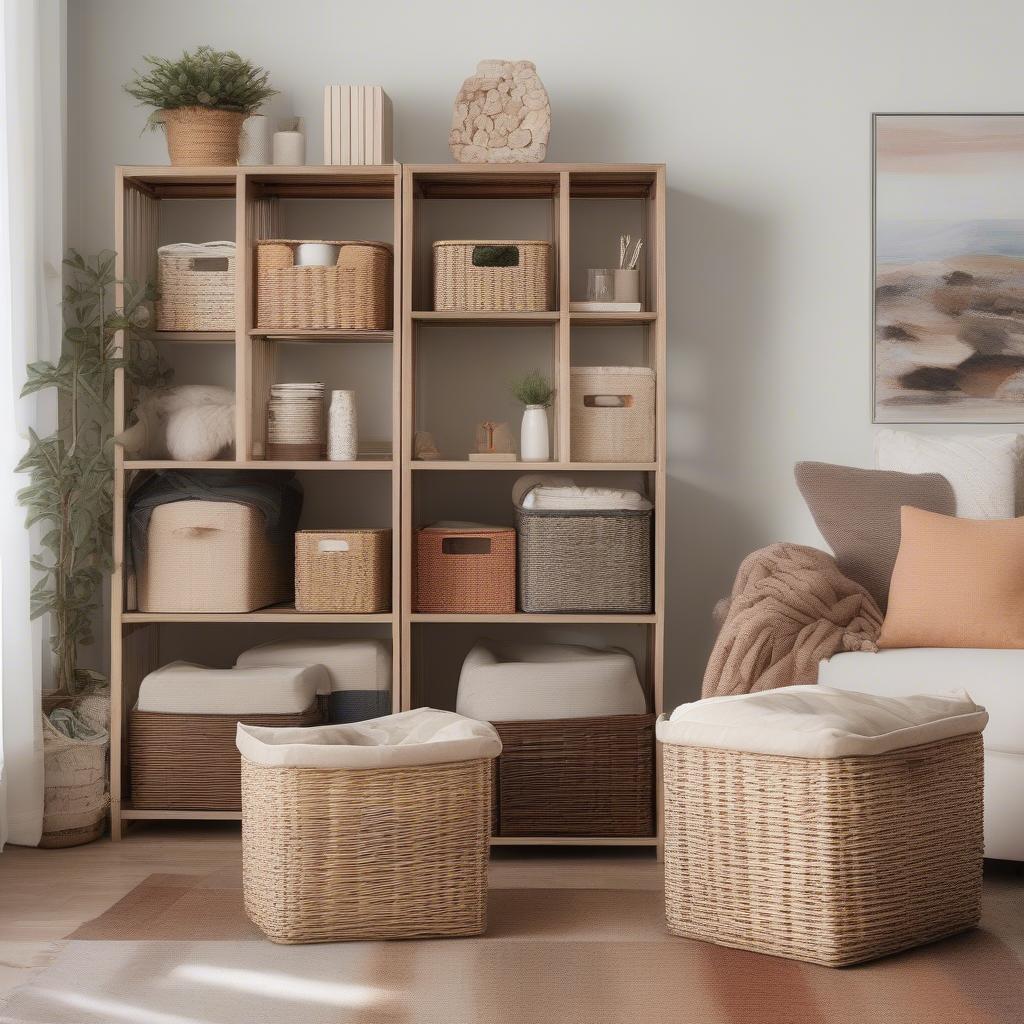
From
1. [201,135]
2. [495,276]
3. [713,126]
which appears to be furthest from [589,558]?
[201,135]

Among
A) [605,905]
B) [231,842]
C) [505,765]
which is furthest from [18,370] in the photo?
[605,905]

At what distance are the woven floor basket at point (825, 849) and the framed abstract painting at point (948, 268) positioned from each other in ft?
4.77

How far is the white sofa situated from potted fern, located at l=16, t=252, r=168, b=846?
194cm

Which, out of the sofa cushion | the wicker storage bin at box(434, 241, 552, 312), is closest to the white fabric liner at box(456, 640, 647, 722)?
the sofa cushion

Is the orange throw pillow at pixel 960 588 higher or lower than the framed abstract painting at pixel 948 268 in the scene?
lower

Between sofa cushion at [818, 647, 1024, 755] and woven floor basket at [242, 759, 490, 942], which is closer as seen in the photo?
woven floor basket at [242, 759, 490, 942]

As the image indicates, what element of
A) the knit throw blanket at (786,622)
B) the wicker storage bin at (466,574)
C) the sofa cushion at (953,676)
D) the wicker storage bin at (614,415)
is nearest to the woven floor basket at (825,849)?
the sofa cushion at (953,676)

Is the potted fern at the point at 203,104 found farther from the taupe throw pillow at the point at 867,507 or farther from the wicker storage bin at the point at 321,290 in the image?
the taupe throw pillow at the point at 867,507

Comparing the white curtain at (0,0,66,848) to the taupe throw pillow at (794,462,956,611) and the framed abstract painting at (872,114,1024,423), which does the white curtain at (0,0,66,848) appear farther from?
the framed abstract painting at (872,114,1024,423)

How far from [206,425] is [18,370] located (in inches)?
18.2

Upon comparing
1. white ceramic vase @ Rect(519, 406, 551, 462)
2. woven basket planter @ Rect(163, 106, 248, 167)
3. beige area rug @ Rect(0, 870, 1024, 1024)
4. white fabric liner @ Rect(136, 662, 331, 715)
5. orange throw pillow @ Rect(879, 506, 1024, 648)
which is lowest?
beige area rug @ Rect(0, 870, 1024, 1024)

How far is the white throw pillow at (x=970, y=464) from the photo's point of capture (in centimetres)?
317

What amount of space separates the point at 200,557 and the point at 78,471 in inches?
14.7

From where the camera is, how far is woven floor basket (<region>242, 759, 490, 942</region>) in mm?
2289
